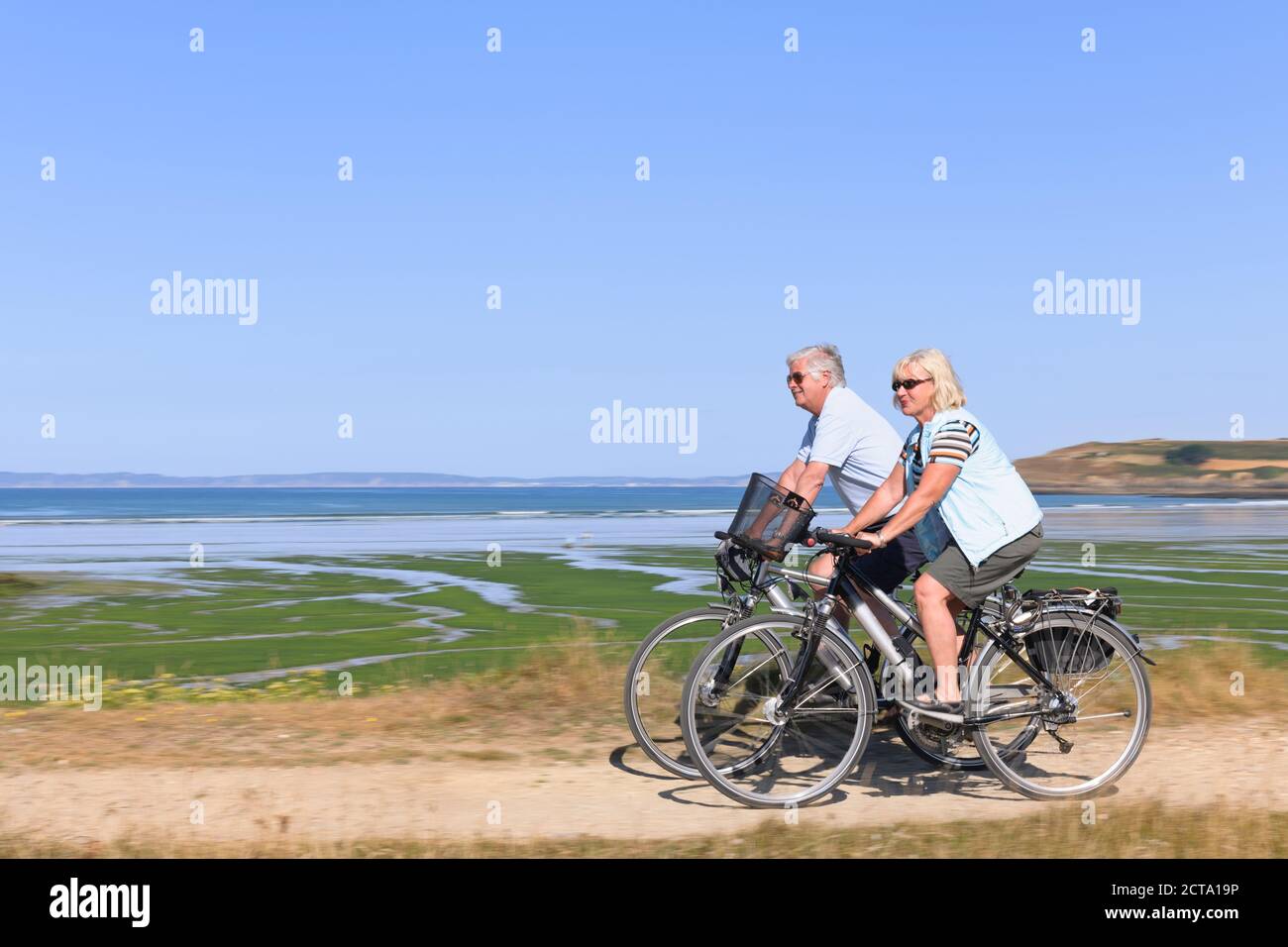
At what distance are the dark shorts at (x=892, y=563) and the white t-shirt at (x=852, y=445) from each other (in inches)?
11.2

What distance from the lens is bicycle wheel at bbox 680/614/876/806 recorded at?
6.39m

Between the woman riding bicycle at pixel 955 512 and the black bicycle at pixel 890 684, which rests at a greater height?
the woman riding bicycle at pixel 955 512

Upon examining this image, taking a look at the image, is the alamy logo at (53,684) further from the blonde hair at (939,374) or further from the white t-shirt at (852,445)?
the blonde hair at (939,374)

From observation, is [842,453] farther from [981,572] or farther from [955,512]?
[981,572]

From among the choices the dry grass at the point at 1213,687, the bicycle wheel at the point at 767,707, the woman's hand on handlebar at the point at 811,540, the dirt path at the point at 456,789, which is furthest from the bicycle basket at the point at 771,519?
the dry grass at the point at 1213,687

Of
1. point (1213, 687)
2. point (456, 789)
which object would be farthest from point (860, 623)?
point (1213, 687)

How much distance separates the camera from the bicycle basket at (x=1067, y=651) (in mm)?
6773

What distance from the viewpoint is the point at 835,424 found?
6914mm

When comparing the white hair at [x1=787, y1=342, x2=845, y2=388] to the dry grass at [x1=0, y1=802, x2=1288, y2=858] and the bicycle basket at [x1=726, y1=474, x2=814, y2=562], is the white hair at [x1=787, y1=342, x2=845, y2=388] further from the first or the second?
the dry grass at [x1=0, y1=802, x2=1288, y2=858]

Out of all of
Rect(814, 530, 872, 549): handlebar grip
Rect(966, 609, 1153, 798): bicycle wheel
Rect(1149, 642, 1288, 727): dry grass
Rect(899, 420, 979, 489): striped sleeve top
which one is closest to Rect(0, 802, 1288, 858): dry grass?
Rect(966, 609, 1153, 798): bicycle wheel

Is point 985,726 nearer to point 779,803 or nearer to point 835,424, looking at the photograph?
point 779,803
